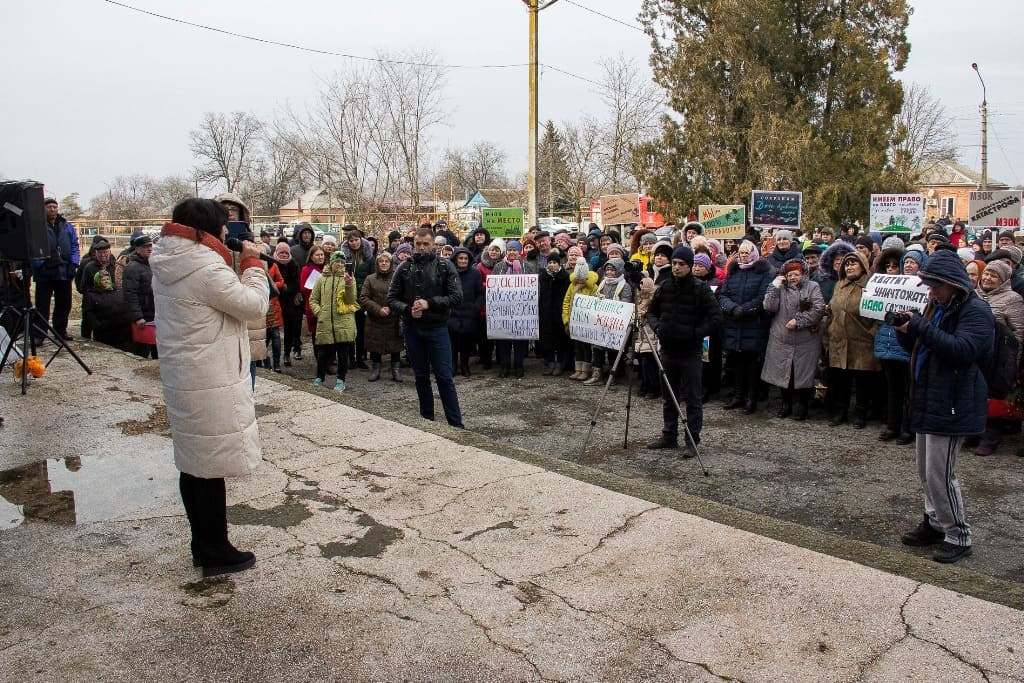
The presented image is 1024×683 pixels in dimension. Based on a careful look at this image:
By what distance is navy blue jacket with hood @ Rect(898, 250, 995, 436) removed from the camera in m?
4.91

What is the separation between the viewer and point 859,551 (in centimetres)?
452

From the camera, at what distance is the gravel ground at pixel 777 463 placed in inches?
234

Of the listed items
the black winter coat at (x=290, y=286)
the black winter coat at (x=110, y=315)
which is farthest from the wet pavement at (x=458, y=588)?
the black winter coat at (x=290, y=286)

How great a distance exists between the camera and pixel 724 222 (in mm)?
15125

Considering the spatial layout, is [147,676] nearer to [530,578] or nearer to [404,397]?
[530,578]

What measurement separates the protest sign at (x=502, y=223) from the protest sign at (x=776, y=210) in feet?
16.1

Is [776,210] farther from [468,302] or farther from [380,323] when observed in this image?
[380,323]

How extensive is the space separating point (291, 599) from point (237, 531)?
38.9 inches

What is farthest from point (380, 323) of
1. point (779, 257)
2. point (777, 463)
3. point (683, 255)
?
point (777, 463)

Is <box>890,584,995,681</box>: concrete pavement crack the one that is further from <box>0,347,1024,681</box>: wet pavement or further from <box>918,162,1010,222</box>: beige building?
<box>918,162,1010,222</box>: beige building

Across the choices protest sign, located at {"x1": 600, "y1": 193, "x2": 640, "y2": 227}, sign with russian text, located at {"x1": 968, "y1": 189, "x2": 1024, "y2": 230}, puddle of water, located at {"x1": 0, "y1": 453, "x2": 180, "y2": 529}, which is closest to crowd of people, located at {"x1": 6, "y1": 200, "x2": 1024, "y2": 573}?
puddle of water, located at {"x1": 0, "y1": 453, "x2": 180, "y2": 529}

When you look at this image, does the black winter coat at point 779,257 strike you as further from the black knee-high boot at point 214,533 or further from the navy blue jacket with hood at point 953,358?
the black knee-high boot at point 214,533

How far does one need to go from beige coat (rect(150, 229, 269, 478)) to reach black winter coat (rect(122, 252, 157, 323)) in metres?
7.49

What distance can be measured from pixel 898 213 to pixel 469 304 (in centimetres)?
1133
